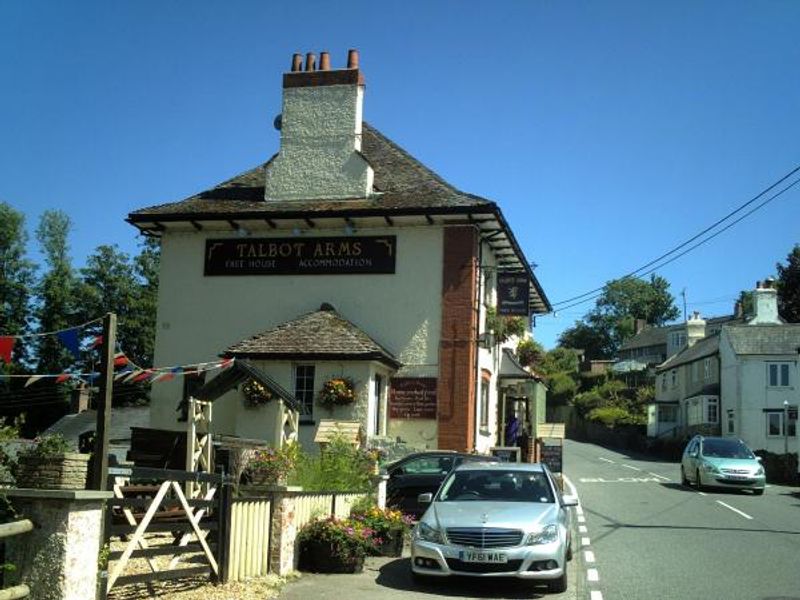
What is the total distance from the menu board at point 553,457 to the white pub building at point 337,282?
1.98 meters

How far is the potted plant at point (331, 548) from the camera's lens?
11148 mm

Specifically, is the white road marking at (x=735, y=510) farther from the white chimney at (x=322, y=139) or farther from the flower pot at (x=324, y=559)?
the white chimney at (x=322, y=139)

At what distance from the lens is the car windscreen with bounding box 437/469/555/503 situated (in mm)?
11523

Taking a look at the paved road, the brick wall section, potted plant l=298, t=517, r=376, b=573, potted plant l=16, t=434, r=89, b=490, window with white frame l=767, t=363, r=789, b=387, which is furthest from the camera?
window with white frame l=767, t=363, r=789, b=387

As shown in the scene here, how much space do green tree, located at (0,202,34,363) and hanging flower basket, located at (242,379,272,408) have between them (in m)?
34.1

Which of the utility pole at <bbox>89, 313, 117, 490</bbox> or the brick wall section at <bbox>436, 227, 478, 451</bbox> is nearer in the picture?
the utility pole at <bbox>89, 313, 117, 490</bbox>

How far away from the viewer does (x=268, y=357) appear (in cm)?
2248

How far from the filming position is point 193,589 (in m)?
9.27

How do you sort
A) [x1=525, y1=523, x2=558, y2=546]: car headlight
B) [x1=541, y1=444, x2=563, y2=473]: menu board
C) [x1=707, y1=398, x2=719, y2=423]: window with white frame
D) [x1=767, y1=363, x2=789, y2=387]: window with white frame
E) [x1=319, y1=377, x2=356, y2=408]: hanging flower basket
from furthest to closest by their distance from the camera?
[x1=707, y1=398, x2=719, y2=423]: window with white frame → [x1=767, y1=363, x2=789, y2=387]: window with white frame → [x1=541, y1=444, x2=563, y2=473]: menu board → [x1=319, y1=377, x2=356, y2=408]: hanging flower basket → [x1=525, y1=523, x2=558, y2=546]: car headlight

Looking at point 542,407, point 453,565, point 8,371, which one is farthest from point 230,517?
point 8,371

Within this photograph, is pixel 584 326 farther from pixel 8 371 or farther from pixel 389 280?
pixel 389 280

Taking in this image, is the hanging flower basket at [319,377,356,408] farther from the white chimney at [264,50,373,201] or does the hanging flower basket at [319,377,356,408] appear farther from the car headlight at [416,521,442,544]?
the car headlight at [416,521,442,544]

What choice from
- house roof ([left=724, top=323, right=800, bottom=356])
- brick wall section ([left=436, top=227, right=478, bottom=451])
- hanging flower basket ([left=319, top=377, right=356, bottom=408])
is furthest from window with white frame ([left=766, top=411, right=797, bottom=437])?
hanging flower basket ([left=319, top=377, right=356, bottom=408])

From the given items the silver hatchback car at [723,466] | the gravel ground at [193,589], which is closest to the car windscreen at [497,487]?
the gravel ground at [193,589]
